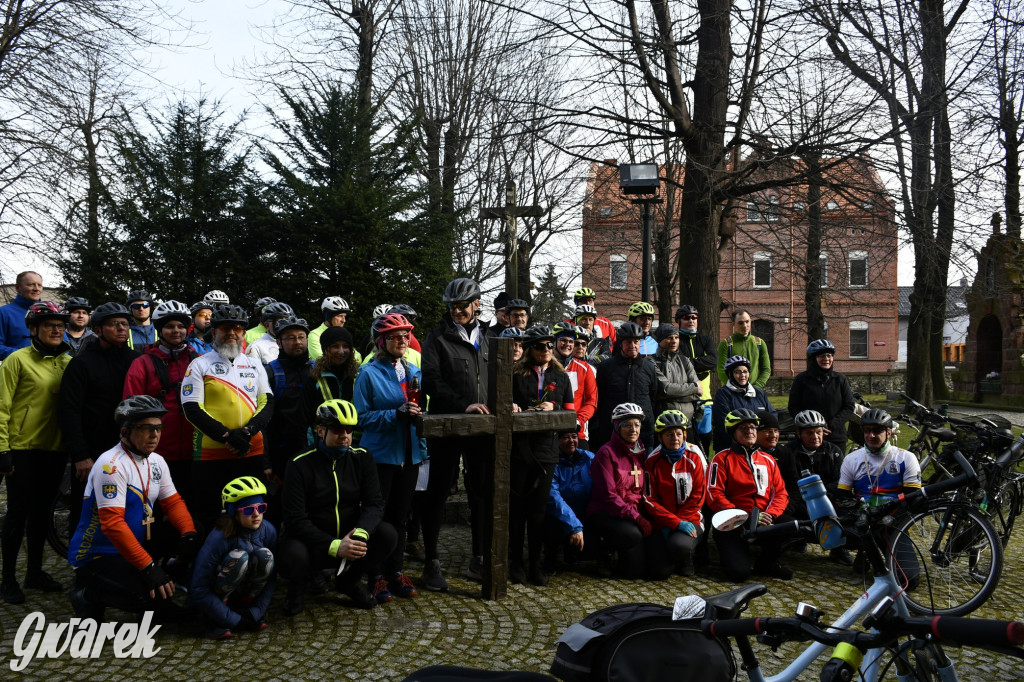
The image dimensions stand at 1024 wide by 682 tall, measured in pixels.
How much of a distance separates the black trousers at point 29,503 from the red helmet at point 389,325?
2.49 metres

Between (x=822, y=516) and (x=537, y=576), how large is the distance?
153 inches

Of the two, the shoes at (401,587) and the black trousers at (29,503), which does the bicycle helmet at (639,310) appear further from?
the black trousers at (29,503)

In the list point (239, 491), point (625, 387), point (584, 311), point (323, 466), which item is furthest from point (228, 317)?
point (584, 311)

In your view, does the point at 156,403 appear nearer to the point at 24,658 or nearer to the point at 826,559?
the point at 24,658

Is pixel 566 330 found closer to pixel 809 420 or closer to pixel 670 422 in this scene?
pixel 670 422

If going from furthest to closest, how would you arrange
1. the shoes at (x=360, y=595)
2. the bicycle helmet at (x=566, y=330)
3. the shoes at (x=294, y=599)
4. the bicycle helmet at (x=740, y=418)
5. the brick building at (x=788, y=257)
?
the brick building at (x=788, y=257) < the bicycle helmet at (x=566, y=330) < the bicycle helmet at (x=740, y=418) < the shoes at (x=360, y=595) < the shoes at (x=294, y=599)

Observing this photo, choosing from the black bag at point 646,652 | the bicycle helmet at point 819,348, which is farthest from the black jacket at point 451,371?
the bicycle helmet at point 819,348

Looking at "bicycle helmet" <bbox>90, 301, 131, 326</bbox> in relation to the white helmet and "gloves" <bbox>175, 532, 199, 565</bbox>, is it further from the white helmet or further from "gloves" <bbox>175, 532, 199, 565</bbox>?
the white helmet

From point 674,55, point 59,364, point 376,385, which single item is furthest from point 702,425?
point 59,364

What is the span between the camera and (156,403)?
5250mm

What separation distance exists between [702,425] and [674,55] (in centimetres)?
500

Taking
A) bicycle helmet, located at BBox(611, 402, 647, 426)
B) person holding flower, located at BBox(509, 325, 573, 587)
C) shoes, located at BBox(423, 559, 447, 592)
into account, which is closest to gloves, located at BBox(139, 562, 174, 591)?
shoes, located at BBox(423, 559, 447, 592)

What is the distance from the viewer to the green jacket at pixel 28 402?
5.78 metres

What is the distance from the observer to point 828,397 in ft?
26.6
